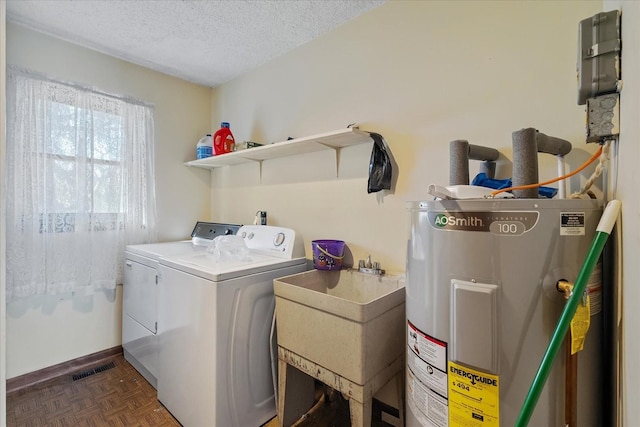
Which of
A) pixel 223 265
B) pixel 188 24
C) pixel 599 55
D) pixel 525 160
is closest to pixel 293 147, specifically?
pixel 223 265

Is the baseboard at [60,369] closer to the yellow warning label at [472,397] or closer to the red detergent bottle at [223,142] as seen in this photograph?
the red detergent bottle at [223,142]

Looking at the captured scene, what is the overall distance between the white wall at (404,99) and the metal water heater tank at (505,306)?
2.13 ft

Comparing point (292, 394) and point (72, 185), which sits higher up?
point (72, 185)

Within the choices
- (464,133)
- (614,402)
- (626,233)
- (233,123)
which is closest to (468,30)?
(464,133)

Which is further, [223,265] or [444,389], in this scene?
[223,265]

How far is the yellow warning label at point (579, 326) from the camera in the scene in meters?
0.69

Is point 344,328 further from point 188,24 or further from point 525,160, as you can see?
point 188,24

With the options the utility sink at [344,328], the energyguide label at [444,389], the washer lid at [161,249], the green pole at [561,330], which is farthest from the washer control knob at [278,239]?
the green pole at [561,330]

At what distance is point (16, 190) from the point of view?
1822 millimetres

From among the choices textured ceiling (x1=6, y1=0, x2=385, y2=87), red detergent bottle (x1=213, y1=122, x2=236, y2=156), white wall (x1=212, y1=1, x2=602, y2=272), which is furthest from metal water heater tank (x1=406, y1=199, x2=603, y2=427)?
red detergent bottle (x1=213, y1=122, x2=236, y2=156)

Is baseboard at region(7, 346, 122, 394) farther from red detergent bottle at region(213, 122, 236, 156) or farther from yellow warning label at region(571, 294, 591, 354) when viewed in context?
yellow warning label at region(571, 294, 591, 354)

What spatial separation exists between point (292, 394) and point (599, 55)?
189 centimetres

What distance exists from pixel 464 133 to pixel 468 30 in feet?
1.68

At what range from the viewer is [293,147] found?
194cm
